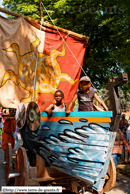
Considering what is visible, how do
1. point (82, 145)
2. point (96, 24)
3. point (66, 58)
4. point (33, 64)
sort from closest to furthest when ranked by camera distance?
1. point (82, 145)
2. point (33, 64)
3. point (66, 58)
4. point (96, 24)

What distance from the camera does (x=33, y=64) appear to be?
6242 millimetres

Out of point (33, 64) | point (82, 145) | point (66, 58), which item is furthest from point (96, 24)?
point (82, 145)

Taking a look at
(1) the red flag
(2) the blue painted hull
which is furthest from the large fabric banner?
(2) the blue painted hull

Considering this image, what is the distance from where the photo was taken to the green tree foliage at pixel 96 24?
6.72m

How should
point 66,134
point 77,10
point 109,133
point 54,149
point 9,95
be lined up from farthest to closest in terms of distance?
point 77,10
point 9,95
point 54,149
point 66,134
point 109,133

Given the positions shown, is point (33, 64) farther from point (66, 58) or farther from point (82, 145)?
point (82, 145)

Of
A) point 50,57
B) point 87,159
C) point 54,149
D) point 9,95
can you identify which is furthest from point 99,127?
point 50,57

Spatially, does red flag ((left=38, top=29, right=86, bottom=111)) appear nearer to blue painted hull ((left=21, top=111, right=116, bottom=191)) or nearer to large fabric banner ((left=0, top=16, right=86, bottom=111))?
large fabric banner ((left=0, top=16, right=86, bottom=111))

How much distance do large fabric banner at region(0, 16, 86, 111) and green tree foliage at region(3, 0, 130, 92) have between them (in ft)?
3.83

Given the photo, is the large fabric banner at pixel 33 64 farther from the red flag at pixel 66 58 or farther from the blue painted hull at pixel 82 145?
the blue painted hull at pixel 82 145

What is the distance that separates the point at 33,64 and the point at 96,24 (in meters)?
3.11

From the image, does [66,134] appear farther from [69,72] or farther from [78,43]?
[78,43]

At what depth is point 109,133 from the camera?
3.04 m

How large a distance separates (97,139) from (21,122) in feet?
6.64
